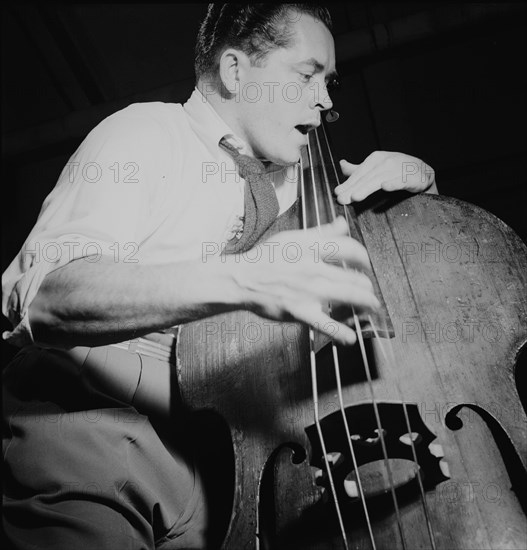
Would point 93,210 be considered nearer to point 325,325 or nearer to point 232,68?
point 325,325

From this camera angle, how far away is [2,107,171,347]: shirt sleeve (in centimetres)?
65

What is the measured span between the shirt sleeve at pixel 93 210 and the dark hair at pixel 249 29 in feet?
1.62

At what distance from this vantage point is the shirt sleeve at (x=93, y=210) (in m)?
0.65

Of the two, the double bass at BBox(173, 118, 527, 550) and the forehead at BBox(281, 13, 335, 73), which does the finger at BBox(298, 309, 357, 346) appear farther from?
the forehead at BBox(281, 13, 335, 73)

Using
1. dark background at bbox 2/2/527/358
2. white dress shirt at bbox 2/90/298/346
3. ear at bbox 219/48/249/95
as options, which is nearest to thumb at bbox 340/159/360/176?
white dress shirt at bbox 2/90/298/346

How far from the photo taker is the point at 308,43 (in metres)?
1.20

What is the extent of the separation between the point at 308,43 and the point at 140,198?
2.35 ft

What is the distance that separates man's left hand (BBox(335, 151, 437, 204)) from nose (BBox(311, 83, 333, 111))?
10.2 inches

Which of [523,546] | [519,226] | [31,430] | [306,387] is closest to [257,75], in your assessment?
[306,387]

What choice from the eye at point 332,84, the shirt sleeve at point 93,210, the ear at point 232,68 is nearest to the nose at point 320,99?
the eye at point 332,84

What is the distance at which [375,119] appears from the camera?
2369 mm

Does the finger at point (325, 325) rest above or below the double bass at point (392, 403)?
above

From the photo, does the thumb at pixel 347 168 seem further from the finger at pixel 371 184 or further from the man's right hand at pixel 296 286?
the man's right hand at pixel 296 286

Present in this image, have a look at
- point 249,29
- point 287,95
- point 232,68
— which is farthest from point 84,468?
point 249,29
